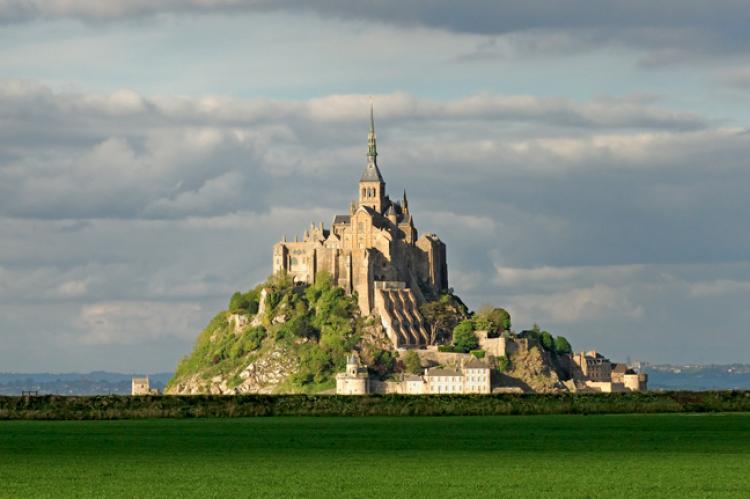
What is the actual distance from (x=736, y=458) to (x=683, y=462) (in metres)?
2.24

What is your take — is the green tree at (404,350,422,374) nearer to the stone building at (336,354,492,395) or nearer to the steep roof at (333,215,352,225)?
the stone building at (336,354,492,395)

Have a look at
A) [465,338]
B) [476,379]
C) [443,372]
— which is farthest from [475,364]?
[465,338]

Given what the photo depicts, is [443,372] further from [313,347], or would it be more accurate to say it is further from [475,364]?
[313,347]

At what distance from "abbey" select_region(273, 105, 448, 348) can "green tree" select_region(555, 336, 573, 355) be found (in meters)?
13.8

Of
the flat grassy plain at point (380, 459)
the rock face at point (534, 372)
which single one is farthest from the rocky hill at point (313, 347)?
the flat grassy plain at point (380, 459)

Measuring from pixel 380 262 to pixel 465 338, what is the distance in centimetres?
1192

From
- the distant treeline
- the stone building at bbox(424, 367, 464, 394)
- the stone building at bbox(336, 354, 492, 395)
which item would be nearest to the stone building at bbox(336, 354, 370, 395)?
the stone building at bbox(336, 354, 492, 395)

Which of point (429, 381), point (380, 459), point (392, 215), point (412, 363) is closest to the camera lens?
point (380, 459)

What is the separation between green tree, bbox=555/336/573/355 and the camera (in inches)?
6708

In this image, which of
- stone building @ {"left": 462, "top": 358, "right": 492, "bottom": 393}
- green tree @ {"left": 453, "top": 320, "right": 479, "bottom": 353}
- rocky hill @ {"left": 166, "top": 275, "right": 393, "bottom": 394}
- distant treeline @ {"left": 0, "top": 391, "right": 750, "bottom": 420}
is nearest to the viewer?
distant treeline @ {"left": 0, "top": 391, "right": 750, "bottom": 420}

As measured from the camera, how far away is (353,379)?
5965 inches

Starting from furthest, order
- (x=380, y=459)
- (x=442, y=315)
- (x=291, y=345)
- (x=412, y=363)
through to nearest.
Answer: (x=442, y=315)
(x=291, y=345)
(x=412, y=363)
(x=380, y=459)

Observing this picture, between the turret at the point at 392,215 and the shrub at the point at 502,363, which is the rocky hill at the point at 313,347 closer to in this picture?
the shrub at the point at 502,363

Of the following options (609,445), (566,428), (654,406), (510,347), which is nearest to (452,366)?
(510,347)
